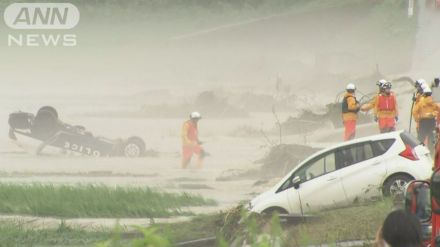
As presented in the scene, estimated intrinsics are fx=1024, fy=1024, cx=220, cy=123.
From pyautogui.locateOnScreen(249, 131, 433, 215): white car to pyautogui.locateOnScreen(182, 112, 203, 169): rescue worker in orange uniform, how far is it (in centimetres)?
647

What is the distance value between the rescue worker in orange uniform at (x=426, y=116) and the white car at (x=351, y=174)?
11.0 feet

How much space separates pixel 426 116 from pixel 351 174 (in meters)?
3.87

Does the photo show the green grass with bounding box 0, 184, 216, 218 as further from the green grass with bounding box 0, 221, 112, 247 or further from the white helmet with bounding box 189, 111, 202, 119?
the white helmet with bounding box 189, 111, 202, 119

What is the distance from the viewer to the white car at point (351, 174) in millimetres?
13414

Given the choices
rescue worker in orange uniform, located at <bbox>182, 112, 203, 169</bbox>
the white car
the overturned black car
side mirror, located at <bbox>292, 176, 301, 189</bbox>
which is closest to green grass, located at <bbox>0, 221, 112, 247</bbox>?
the white car

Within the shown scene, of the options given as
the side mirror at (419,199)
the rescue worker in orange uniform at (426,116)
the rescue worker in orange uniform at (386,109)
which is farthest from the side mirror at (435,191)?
the rescue worker in orange uniform at (386,109)

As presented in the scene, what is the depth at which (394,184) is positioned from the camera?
13.4 m

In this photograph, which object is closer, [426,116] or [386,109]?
[426,116]

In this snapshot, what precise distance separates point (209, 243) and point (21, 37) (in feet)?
38.3

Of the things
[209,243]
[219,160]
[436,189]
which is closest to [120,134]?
[219,160]

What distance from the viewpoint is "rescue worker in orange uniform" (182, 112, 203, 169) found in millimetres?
20547

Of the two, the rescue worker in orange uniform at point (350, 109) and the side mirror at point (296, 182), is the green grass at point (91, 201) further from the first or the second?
the side mirror at point (296, 182)

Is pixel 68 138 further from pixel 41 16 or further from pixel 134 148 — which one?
pixel 41 16

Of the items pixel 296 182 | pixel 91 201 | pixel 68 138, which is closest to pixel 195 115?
pixel 68 138
